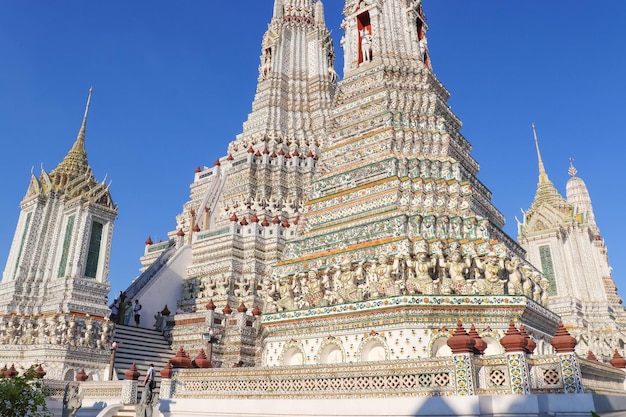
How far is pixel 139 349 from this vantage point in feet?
66.4

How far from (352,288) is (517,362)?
6.55 m

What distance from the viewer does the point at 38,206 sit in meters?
20.7

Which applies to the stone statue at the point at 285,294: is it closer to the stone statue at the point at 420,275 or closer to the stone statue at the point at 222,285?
the stone statue at the point at 420,275

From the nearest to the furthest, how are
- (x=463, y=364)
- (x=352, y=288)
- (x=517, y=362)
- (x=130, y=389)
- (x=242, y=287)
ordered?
(x=517, y=362), (x=463, y=364), (x=130, y=389), (x=352, y=288), (x=242, y=287)

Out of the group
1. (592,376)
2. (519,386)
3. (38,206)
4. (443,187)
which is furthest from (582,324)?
(38,206)

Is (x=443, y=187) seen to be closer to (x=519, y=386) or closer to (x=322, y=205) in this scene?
(x=322, y=205)

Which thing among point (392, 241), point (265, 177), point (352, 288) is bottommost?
point (352, 288)

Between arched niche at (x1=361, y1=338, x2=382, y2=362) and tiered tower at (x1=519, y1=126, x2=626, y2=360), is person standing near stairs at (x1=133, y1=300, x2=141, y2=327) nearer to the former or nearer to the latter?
arched niche at (x1=361, y1=338, x2=382, y2=362)

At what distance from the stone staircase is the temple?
0.42 ft

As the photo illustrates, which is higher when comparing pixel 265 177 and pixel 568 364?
pixel 265 177

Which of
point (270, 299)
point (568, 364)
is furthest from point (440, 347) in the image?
point (270, 299)

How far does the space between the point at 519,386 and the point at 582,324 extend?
2717 cm

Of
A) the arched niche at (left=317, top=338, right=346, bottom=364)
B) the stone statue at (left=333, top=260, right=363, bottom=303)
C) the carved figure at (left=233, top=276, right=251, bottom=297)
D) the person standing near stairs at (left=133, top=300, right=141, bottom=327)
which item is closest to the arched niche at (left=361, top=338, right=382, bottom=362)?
the arched niche at (left=317, top=338, right=346, bottom=364)

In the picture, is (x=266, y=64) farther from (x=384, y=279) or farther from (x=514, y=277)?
(x=514, y=277)
